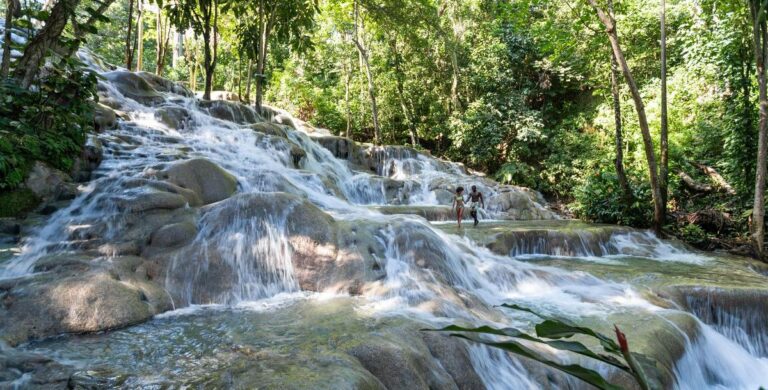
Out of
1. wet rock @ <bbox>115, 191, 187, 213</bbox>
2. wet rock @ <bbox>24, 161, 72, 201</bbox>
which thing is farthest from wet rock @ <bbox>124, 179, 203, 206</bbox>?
wet rock @ <bbox>24, 161, 72, 201</bbox>

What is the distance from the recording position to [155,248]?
5.90 metres

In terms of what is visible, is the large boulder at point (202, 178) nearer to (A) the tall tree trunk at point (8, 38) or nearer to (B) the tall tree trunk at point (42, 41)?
(B) the tall tree trunk at point (42, 41)

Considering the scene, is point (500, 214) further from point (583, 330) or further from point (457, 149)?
point (583, 330)

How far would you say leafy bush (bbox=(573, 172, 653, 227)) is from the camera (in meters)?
11.8

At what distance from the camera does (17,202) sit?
21.7 ft

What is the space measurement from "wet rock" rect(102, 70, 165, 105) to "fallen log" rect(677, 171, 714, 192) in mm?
15998

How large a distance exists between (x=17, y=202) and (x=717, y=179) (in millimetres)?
15959

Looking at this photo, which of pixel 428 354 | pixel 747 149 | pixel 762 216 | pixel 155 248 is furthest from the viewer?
pixel 747 149

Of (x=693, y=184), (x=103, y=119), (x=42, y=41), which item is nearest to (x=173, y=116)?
(x=103, y=119)

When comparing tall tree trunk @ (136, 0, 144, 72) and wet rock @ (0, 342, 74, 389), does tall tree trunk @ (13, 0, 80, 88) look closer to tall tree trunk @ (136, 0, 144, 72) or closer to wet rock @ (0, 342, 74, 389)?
wet rock @ (0, 342, 74, 389)

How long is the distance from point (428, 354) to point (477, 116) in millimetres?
18657

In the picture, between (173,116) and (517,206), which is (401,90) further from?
(173,116)

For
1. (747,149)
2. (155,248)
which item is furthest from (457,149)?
(155,248)

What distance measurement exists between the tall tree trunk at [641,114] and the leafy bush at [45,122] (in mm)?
10123
